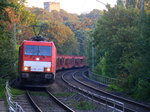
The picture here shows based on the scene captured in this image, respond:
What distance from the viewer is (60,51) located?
7519cm

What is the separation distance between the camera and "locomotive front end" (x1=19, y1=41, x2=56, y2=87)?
2512 centimetres

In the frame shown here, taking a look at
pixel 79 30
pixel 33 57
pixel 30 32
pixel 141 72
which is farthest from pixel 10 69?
pixel 79 30

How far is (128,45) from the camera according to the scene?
102 ft

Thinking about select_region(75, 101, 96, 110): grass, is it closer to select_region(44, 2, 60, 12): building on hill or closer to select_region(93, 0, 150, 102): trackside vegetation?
select_region(93, 0, 150, 102): trackside vegetation

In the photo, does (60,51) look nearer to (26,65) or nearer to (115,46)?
(115,46)

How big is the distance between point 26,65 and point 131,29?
34.2 feet

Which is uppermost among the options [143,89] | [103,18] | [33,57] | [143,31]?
[103,18]

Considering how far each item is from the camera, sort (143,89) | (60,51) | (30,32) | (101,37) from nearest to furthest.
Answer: (143,89) < (101,37) < (30,32) < (60,51)

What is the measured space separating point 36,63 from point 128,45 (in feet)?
30.2

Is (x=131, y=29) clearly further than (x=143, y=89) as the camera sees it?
Yes

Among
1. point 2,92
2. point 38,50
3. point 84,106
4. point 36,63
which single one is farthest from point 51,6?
point 84,106

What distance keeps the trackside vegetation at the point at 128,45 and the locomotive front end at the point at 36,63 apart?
552 centimetres

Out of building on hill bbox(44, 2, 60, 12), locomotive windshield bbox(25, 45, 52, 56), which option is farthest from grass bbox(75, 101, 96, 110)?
building on hill bbox(44, 2, 60, 12)

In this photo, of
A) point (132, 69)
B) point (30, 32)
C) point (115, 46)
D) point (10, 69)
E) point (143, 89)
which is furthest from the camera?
point (30, 32)
